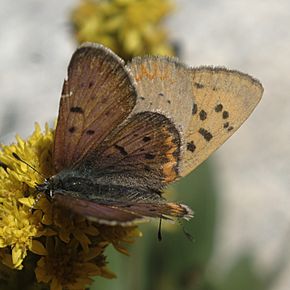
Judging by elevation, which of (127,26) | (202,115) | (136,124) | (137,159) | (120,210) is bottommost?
(120,210)

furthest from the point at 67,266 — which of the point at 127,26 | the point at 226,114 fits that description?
the point at 127,26

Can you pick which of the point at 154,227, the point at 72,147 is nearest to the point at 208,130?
the point at 72,147

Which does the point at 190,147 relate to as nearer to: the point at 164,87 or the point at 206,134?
the point at 206,134

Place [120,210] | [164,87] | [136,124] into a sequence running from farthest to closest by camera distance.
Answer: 1. [164,87]
2. [136,124]
3. [120,210]

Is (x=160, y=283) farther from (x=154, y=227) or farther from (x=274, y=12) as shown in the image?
(x=274, y=12)

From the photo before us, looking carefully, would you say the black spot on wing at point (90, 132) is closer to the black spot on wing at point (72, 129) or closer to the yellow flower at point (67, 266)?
the black spot on wing at point (72, 129)

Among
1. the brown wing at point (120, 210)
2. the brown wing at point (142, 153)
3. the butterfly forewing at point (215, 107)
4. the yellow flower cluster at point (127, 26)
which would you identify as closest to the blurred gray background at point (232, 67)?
the yellow flower cluster at point (127, 26)
